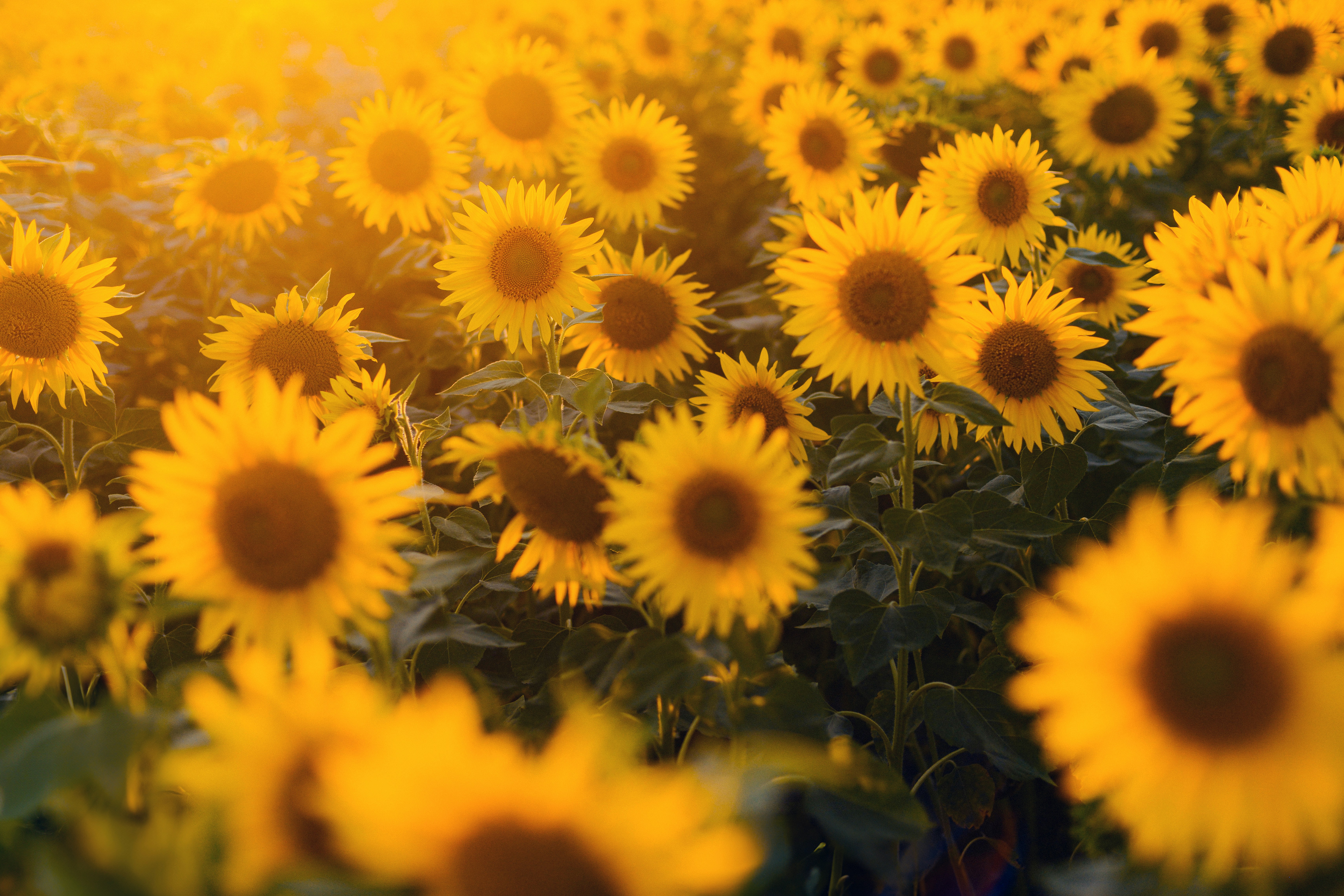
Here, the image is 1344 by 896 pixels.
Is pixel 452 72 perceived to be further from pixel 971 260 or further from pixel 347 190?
pixel 971 260

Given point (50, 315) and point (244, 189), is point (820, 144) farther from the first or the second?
point (50, 315)

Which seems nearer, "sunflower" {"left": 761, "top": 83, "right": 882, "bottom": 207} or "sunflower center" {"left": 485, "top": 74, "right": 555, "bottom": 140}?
A: "sunflower center" {"left": 485, "top": 74, "right": 555, "bottom": 140}

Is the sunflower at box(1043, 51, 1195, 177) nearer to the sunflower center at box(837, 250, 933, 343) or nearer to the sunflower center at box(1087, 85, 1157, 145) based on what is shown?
the sunflower center at box(1087, 85, 1157, 145)

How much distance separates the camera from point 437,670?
1.70 m

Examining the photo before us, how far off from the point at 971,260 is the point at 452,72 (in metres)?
5.06

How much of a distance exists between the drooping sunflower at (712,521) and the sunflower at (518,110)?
104 inches

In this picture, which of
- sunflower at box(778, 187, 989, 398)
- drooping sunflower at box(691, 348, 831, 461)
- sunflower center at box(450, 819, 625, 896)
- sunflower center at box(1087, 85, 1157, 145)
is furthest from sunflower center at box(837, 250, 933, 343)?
sunflower center at box(1087, 85, 1157, 145)

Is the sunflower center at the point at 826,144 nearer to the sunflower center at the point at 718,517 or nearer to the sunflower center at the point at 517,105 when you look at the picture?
the sunflower center at the point at 517,105

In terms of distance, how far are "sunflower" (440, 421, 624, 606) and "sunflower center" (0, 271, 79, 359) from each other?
49.0 inches

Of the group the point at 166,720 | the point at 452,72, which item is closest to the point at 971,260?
the point at 166,720

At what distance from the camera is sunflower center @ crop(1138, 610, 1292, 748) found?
815mm

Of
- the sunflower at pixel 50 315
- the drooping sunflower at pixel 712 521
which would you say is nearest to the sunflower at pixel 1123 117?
the drooping sunflower at pixel 712 521

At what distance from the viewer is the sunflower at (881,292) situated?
162 cm

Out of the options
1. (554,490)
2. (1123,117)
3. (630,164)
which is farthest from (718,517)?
(1123,117)
